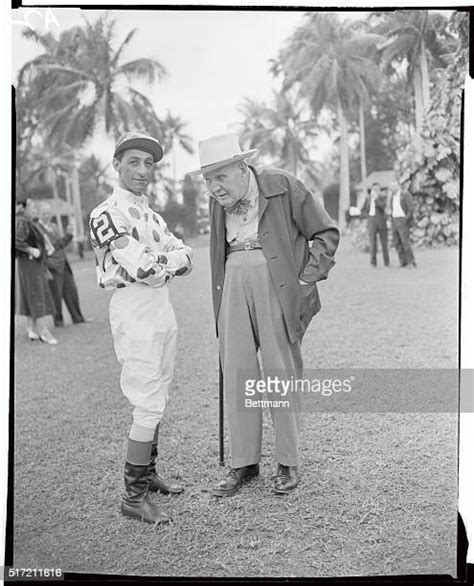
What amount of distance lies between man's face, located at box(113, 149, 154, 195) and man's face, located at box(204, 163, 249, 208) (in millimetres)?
254

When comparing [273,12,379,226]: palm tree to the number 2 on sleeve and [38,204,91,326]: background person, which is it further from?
[38,204,91,326]: background person

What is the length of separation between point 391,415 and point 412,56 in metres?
1.59

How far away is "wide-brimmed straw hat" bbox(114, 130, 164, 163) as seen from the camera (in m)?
2.99

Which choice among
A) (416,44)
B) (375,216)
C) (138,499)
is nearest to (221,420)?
(138,499)

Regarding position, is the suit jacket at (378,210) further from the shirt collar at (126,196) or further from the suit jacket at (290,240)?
the shirt collar at (126,196)

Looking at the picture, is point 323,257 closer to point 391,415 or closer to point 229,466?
point 391,415

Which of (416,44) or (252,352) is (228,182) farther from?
(416,44)

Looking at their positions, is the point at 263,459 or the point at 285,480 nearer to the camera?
the point at 285,480

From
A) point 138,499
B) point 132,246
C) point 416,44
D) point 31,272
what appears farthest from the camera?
point 31,272

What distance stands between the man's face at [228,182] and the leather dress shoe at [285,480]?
117 centimetres

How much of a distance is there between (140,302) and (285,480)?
100 centimetres

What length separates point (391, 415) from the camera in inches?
127

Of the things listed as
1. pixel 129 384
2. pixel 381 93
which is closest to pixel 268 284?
pixel 129 384

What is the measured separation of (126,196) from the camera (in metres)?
2.98
